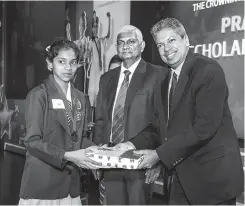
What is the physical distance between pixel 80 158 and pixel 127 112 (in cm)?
47

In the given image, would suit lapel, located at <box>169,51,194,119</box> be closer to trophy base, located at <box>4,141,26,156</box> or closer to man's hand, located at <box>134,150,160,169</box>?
man's hand, located at <box>134,150,160,169</box>

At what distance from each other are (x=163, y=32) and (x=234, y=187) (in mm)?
850

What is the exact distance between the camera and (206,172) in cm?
163

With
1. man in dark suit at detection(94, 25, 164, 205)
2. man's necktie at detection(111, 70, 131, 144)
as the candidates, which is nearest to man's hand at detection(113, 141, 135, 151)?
man in dark suit at detection(94, 25, 164, 205)

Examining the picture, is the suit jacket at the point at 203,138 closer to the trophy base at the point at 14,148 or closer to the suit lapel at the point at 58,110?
the suit lapel at the point at 58,110

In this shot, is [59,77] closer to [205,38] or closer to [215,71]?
[215,71]

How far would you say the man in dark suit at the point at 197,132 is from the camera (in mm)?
1571

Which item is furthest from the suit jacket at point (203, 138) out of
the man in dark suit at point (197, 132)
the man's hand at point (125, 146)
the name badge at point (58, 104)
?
the name badge at point (58, 104)

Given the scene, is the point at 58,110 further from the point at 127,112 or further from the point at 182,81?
the point at 182,81

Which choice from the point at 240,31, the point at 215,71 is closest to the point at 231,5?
the point at 240,31

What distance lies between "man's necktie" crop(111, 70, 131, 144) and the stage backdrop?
0.88 metres

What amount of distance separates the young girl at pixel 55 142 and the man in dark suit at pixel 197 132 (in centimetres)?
48

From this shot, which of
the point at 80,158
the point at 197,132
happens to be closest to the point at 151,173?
the point at 80,158

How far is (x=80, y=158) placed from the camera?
1.87 metres
